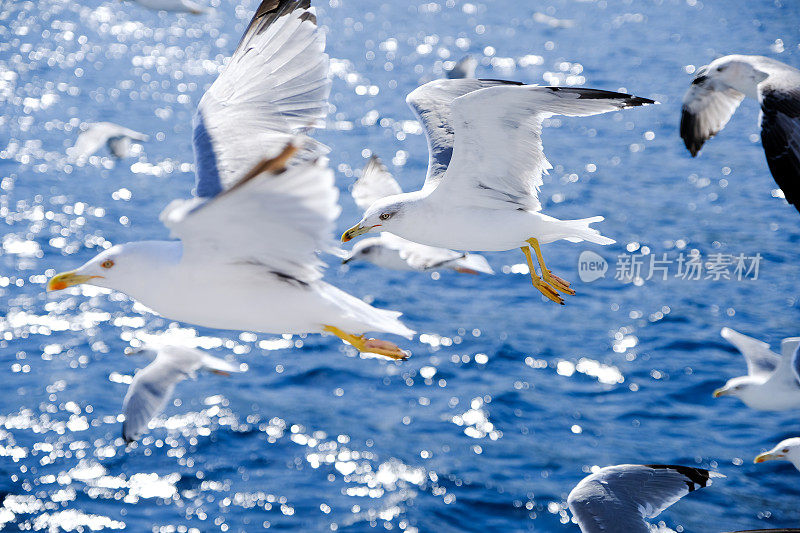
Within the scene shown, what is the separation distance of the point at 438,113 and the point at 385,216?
1.74m

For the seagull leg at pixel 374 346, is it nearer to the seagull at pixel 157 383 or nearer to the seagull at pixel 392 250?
the seagull at pixel 392 250

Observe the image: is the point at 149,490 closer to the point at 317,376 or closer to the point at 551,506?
the point at 317,376

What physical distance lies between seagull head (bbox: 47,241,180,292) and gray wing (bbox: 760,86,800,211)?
375cm

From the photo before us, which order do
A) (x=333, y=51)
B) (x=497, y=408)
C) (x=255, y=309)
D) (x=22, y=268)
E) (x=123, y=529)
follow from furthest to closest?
1. (x=333, y=51)
2. (x=22, y=268)
3. (x=497, y=408)
4. (x=123, y=529)
5. (x=255, y=309)

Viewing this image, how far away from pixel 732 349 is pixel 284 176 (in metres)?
12.9

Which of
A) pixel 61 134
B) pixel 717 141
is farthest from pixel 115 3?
pixel 717 141

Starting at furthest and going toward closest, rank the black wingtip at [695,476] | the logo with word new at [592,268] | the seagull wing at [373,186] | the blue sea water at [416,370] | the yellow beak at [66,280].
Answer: the logo with word new at [592,268] → the blue sea water at [416,370] → the seagull wing at [373,186] → the black wingtip at [695,476] → the yellow beak at [66,280]

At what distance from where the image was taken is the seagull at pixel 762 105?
6.59 m

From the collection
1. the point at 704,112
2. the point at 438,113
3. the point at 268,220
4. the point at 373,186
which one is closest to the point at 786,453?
the point at 704,112

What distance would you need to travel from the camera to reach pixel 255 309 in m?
5.66

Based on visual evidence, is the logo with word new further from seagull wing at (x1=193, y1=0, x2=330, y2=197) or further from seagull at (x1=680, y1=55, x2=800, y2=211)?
seagull wing at (x1=193, y1=0, x2=330, y2=197)

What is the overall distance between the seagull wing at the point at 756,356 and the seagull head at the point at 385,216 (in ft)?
18.3

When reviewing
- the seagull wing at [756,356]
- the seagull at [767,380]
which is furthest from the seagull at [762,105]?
the seagull wing at [756,356]

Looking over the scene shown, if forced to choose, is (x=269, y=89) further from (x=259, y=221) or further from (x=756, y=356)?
(x=756, y=356)
